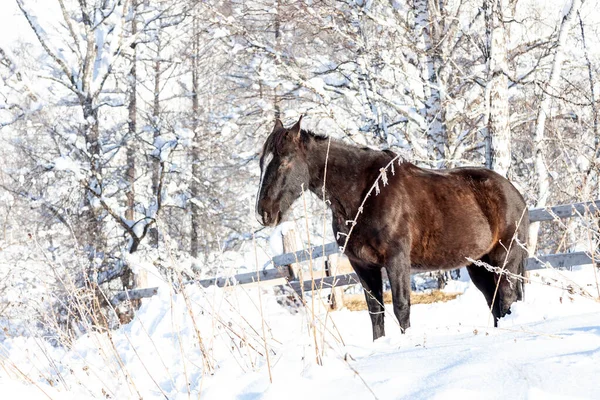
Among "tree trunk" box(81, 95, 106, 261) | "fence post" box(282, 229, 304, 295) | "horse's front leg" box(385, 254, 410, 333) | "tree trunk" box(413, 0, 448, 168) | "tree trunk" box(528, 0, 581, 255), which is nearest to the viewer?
"horse's front leg" box(385, 254, 410, 333)

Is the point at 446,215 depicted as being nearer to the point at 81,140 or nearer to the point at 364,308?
the point at 364,308

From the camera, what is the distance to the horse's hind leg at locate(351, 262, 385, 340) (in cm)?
443

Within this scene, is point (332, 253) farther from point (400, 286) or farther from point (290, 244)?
point (400, 286)

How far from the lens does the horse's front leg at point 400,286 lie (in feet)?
14.2

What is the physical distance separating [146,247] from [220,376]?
39.9 feet

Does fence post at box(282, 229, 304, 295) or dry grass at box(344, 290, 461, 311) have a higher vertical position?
fence post at box(282, 229, 304, 295)

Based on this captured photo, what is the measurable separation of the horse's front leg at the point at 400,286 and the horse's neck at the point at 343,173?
482mm

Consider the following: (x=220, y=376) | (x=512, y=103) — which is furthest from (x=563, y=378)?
(x=512, y=103)

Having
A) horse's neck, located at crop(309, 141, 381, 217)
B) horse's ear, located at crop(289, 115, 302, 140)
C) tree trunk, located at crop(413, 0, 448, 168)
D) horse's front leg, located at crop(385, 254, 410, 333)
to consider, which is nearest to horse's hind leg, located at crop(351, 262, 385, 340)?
horse's front leg, located at crop(385, 254, 410, 333)

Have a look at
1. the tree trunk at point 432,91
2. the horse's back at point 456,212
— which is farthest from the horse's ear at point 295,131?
the tree trunk at point 432,91

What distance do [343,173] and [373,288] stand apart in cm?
90

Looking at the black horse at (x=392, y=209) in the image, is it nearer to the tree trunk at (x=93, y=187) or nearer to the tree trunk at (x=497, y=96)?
the tree trunk at (x=497, y=96)

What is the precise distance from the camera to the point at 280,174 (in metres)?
4.51

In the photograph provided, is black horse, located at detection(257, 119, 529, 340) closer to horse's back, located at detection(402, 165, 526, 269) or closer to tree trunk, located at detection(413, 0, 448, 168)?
horse's back, located at detection(402, 165, 526, 269)
